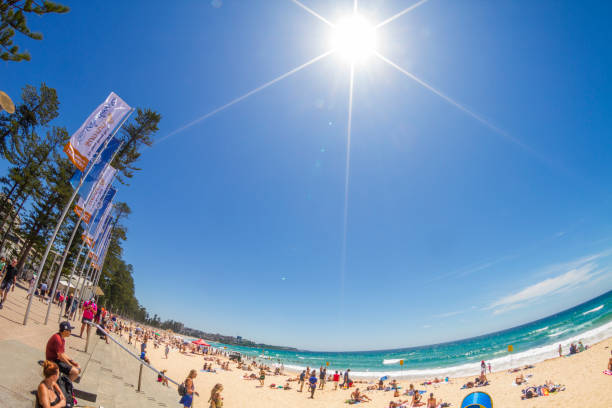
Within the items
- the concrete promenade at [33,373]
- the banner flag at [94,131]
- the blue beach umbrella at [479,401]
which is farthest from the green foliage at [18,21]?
the blue beach umbrella at [479,401]

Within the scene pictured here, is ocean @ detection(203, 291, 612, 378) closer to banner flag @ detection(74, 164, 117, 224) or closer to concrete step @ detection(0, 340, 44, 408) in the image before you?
concrete step @ detection(0, 340, 44, 408)

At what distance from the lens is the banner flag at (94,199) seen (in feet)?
34.0

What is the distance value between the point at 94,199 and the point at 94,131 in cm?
385

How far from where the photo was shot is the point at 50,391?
12.1ft

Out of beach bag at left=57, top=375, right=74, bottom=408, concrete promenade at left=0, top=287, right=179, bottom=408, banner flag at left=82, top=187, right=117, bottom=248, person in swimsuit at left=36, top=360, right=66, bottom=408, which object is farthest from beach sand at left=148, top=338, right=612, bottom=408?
person in swimsuit at left=36, top=360, right=66, bottom=408

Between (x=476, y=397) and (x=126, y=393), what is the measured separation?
28.5ft

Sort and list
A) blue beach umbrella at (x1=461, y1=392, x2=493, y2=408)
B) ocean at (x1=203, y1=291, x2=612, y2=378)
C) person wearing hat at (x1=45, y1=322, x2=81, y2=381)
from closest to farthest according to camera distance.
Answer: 1. blue beach umbrella at (x1=461, y1=392, x2=493, y2=408)
2. person wearing hat at (x1=45, y1=322, x2=81, y2=381)
3. ocean at (x1=203, y1=291, x2=612, y2=378)

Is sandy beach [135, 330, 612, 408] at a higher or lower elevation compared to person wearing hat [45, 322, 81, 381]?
lower

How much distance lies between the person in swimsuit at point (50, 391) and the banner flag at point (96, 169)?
796cm

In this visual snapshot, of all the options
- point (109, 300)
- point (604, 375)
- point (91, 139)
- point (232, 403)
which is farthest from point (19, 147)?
point (109, 300)

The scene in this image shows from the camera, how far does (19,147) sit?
18.3m

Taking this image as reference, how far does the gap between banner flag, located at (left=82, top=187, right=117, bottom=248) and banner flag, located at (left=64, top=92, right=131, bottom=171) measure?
5.23m

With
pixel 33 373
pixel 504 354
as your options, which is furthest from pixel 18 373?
pixel 504 354

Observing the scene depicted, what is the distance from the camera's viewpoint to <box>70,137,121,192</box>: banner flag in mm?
9555
